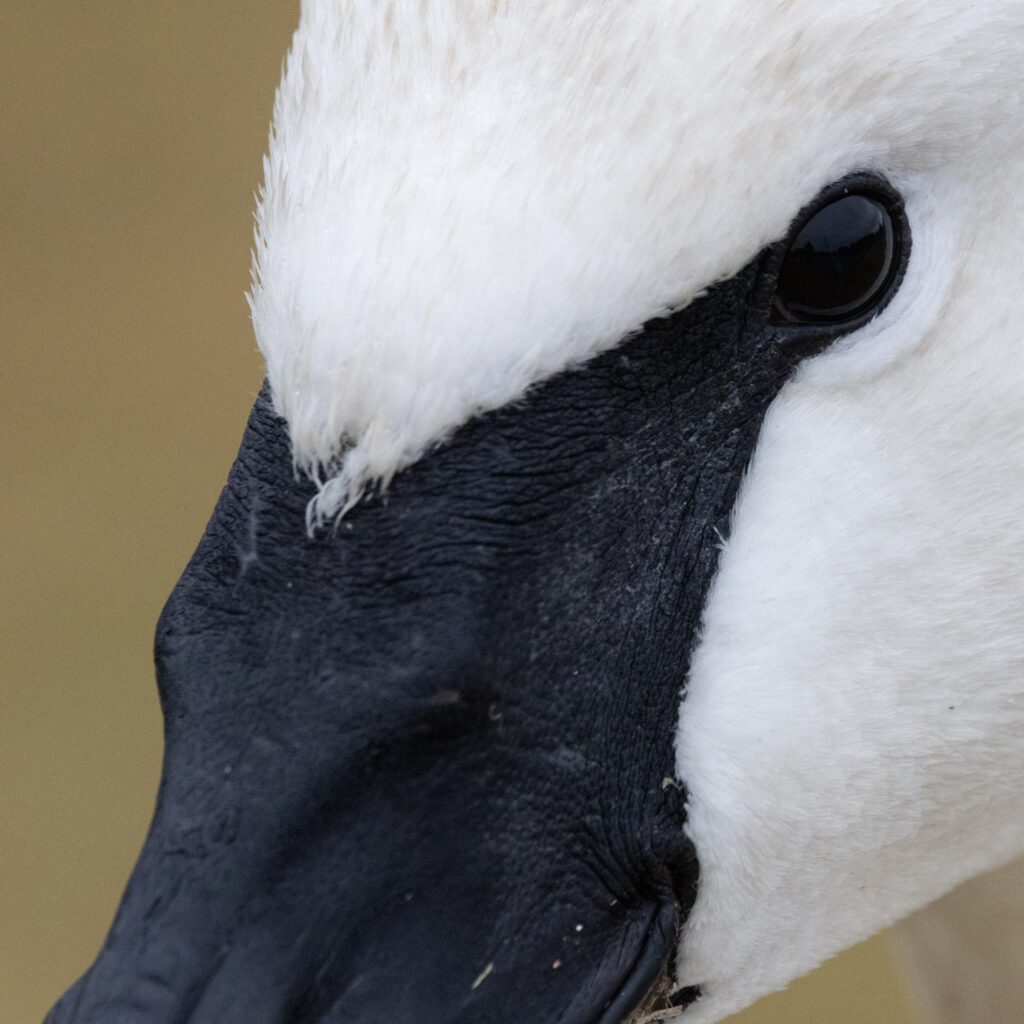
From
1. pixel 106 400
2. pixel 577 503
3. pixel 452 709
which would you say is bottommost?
pixel 452 709

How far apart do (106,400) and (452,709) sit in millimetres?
4097

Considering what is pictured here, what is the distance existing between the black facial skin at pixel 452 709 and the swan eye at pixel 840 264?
2 centimetres

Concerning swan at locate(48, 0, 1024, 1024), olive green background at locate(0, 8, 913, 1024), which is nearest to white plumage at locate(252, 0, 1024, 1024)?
swan at locate(48, 0, 1024, 1024)

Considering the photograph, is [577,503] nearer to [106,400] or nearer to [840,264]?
[840,264]

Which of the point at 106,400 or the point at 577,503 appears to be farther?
the point at 106,400

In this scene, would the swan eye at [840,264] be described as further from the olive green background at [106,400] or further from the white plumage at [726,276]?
the olive green background at [106,400]

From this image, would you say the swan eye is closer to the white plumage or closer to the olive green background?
the white plumage

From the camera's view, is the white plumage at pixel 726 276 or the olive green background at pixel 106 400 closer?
the white plumage at pixel 726 276

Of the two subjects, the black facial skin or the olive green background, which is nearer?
the black facial skin

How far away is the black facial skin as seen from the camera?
1.03 m

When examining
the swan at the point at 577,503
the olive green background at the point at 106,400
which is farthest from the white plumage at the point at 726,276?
the olive green background at the point at 106,400

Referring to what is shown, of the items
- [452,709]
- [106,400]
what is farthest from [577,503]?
[106,400]

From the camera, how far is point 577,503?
110 cm

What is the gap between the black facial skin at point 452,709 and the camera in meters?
1.03
